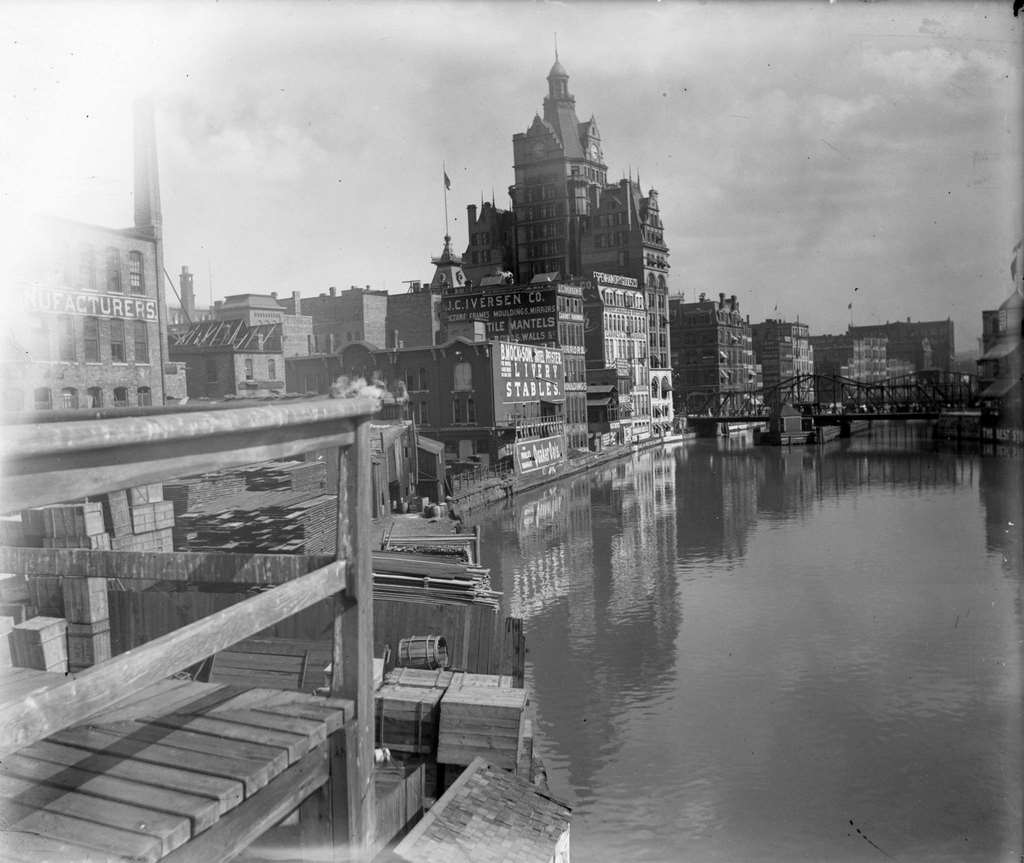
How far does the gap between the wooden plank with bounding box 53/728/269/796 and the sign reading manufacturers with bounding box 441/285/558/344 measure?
235 ft

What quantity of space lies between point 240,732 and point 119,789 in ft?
1.68

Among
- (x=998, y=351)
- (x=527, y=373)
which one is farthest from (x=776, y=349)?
(x=527, y=373)

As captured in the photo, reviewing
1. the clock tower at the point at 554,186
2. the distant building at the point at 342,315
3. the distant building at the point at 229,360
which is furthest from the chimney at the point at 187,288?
the clock tower at the point at 554,186

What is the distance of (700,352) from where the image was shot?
401 feet

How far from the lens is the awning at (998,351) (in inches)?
3334

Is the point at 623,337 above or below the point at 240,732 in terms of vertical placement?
above

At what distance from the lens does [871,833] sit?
14781 mm

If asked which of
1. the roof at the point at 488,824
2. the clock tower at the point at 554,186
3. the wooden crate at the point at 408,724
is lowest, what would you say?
the roof at the point at 488,824

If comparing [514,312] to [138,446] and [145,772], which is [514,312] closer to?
[145,772]

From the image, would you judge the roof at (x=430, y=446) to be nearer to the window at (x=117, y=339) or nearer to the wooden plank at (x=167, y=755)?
the window at (x=117, y=339)

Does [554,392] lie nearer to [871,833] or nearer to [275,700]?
[871,833]

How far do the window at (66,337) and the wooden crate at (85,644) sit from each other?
2226 cm

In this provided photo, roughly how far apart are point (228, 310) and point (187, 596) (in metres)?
60.9

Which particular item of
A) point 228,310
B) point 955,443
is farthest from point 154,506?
point 955,443
